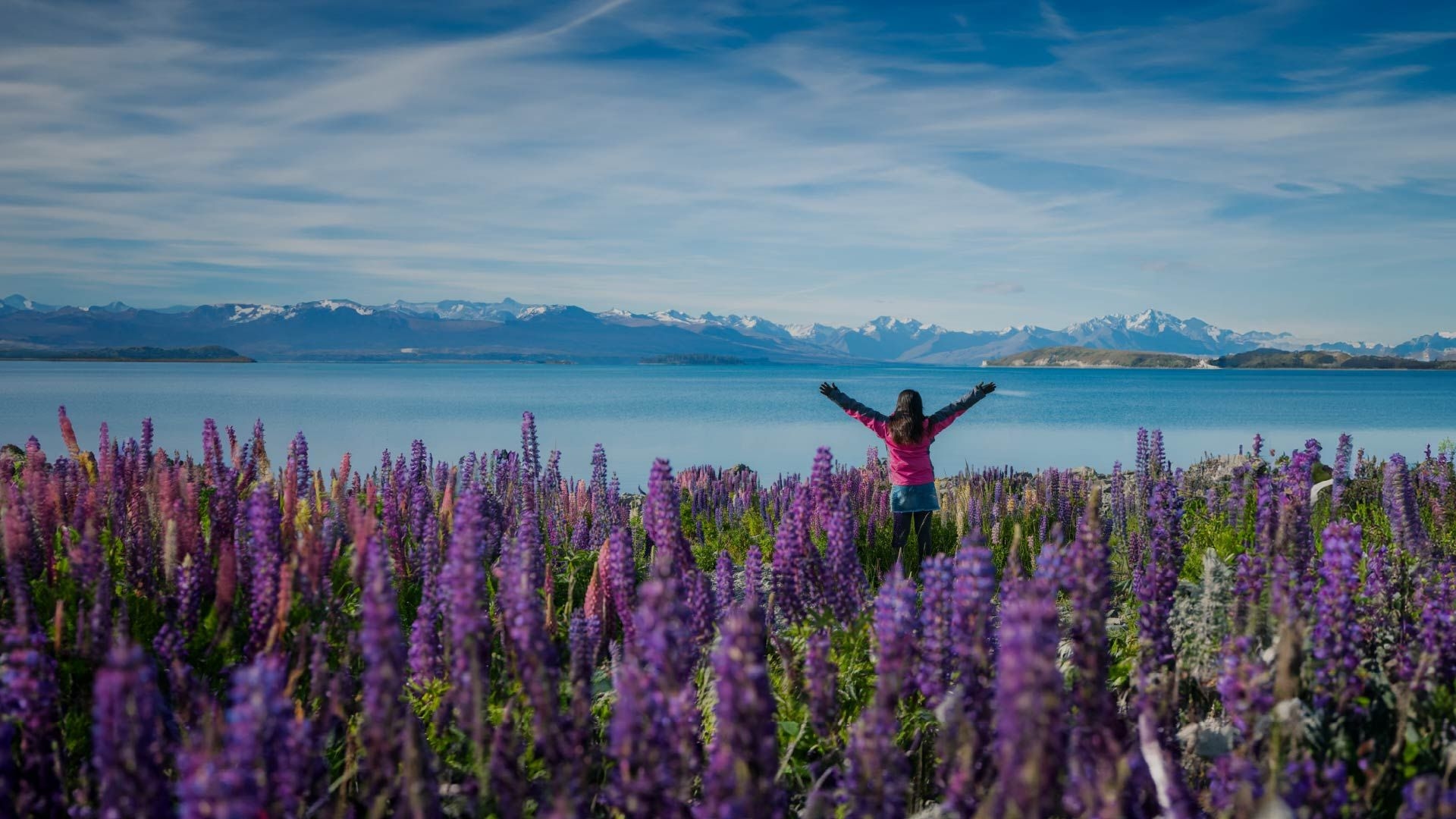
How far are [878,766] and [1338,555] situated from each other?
271cm

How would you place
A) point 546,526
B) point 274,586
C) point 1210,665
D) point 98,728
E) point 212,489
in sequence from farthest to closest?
1. point 546,526
2. point 212,489
3. point 1210,665
4. point 274,586
5. point 98,728

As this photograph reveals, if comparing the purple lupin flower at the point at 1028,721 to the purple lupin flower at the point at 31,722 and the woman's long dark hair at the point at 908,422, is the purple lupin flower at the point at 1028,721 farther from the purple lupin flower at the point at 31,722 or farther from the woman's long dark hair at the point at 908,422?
the woman's long dark hair at the point at 908,422

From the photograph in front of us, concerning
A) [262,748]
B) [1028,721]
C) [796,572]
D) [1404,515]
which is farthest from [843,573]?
[1404,515]

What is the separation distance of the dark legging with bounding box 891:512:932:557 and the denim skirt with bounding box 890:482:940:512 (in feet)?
0.27

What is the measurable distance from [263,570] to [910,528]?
816cm

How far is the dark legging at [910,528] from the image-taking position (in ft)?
36.6

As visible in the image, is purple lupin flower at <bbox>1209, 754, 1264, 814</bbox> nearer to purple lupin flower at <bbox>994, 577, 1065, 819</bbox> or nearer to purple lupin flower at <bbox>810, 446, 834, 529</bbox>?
purple lupin flower at <bbox>994, 577, 1065, 819</bbox>

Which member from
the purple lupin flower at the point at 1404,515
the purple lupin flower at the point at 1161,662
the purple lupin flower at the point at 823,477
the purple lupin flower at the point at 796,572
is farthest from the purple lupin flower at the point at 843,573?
the purple lupin flower at the point at 1404,515

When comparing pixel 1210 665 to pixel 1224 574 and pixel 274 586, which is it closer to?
pixel 1224 574

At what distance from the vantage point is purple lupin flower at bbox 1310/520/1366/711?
3.98 meters

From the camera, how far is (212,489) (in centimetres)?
850

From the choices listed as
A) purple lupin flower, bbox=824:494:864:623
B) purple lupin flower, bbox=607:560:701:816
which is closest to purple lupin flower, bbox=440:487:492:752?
purple lupin flower, bbox=607:560:701:816

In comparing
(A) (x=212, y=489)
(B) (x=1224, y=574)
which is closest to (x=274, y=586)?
(A) (x=212, y=489)

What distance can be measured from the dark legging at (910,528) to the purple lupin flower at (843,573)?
17.9 ft
